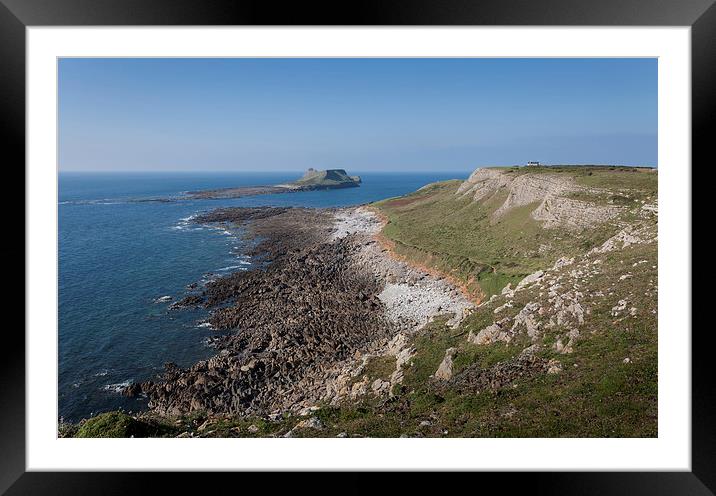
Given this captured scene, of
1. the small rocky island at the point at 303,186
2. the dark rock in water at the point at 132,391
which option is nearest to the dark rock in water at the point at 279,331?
the dark rock in water at the point at 132,391

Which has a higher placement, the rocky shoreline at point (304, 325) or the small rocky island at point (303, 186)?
the small rocky island at point (303, 186)

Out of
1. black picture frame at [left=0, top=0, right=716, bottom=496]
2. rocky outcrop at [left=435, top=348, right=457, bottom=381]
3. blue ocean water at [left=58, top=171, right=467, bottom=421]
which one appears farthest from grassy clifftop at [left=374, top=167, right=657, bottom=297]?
blue ocean water at [left=58, top=171, right=467, bottom=421]

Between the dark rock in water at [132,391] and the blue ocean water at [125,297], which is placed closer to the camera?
the dark rock in water at [132,391]

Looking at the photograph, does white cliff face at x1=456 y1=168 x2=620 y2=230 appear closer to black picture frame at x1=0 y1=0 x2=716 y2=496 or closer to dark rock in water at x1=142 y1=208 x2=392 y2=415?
dark rock in water at x1=142 y1=208 x2=392 y2=415

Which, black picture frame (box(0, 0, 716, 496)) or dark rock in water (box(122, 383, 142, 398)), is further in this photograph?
dark rock in water (box(122, 383, 142, 398))

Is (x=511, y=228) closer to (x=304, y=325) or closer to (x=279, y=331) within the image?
(x=304, y=325)
